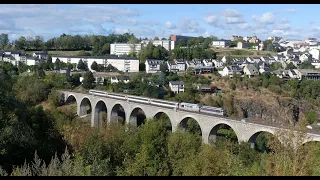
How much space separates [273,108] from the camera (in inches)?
1517

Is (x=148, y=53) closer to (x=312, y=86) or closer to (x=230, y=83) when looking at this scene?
(x=230, y=83)

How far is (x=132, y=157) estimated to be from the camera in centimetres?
1505

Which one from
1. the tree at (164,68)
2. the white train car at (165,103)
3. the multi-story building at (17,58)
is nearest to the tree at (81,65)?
the multi-story building at (17,58)

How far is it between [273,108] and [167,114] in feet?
59.3

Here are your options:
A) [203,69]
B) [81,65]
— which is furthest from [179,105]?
[81,65]

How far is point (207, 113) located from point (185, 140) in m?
7.15

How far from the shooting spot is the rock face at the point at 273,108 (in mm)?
38188

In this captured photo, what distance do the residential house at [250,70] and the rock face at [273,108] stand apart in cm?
794

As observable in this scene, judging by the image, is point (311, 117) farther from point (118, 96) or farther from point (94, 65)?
point (94, 65)

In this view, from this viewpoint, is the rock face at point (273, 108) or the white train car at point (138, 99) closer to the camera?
the white train car at point (138, 99)

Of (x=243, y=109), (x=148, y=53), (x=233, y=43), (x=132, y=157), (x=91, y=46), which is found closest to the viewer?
(x=132, y=157)

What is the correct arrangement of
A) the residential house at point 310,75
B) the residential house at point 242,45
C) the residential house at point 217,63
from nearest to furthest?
the residential house at point 310,75
the residential house at point 217,63
the residential house at point 242,45

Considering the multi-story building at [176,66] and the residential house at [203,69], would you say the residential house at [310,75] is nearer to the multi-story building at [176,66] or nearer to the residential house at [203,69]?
the residential house at [203,69]

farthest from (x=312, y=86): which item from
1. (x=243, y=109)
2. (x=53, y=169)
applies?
(x=53, y=169)
